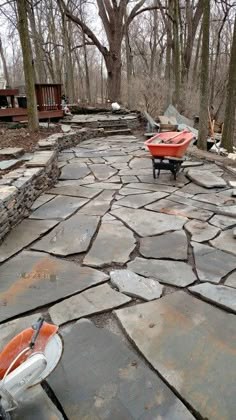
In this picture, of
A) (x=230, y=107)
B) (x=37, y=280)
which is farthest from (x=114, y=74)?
(x=37, y=280)

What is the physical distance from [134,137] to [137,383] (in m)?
9.00

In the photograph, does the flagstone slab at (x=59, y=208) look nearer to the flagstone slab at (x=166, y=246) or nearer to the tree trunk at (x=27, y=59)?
the flagstone slab at (x=166, y=246)

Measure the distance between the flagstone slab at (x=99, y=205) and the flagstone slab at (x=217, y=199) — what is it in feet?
4.07

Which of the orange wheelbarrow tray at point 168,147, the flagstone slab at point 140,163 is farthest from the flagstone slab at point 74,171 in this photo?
the orange wheelbarrow tray at point 168,147

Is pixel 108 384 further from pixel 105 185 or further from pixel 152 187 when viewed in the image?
pixel 105 185

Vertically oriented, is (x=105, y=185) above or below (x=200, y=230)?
above

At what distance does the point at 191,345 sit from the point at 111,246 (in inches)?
54.6

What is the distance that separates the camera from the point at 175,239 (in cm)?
317

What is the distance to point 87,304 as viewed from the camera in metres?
2.21

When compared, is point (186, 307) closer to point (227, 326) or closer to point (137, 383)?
point (227, 326)

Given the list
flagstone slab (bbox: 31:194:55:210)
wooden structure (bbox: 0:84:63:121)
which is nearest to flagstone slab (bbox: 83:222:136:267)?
flagstone slab (bbox: 31:194:55:210)

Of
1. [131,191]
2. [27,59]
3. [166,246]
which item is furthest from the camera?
[27,59]

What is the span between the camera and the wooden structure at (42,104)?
9.61 meters

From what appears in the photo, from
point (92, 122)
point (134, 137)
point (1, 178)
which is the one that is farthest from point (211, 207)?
point (92, 122)
